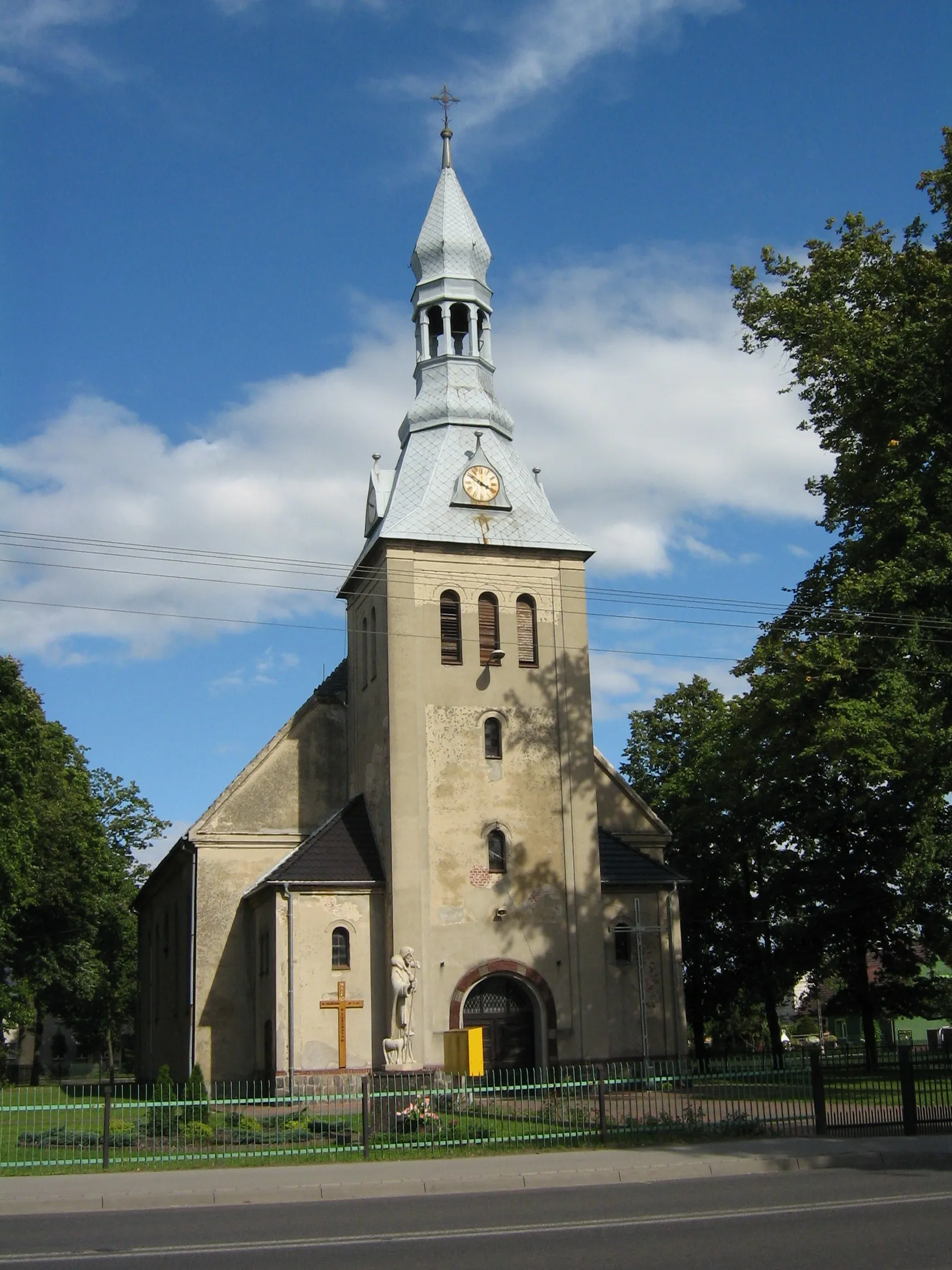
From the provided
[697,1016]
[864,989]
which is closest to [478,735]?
[864,989]

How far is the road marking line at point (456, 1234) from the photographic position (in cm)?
1168

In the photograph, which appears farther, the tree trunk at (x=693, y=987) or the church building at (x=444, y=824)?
the tree trunk at (x=693, y=987)

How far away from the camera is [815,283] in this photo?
28.9 m

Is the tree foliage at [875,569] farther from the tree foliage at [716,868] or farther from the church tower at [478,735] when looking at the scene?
the tree foliage at [716,868]

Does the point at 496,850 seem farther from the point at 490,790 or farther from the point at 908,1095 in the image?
the point at 908,1095

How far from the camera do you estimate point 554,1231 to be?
1247cm

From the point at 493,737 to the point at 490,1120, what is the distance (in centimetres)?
1253

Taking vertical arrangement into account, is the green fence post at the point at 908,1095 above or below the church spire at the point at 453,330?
below

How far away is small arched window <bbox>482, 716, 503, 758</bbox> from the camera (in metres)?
33.2

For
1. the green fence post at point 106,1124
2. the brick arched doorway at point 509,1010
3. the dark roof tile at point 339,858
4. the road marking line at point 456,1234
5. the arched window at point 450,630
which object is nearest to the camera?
the road marking line at point 456,1234

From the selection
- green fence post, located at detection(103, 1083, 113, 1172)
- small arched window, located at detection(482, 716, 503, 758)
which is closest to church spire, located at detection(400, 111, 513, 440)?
small arched window, located at detection(482, 716, 503, 758)

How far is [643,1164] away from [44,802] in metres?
33.6

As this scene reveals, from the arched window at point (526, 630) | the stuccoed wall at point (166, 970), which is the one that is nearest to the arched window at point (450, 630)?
the arched window at point (526, 630)

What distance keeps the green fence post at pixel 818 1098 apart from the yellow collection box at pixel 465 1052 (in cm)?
885
